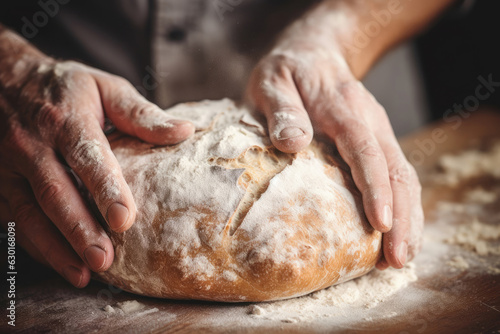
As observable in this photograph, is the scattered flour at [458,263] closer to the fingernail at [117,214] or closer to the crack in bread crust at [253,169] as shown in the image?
the crack in bread crust at [253,169]

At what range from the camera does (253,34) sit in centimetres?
189

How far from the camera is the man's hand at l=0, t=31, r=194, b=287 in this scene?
44.5 inches

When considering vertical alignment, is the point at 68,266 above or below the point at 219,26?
below

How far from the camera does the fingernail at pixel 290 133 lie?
1.19m

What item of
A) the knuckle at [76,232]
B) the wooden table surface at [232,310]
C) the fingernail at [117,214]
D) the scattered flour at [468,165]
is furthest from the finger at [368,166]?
the scattered flour at [468,165]

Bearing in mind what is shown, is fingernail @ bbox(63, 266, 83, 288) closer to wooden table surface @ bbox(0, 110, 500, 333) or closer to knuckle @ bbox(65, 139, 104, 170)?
wooden table surface @ bbox(0, 110, 500, 333)

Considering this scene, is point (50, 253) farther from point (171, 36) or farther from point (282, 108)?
point (171, 36)

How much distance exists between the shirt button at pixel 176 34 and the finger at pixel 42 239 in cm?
76

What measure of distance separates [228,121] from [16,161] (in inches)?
24.3

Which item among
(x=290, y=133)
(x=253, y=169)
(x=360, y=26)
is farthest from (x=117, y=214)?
(x=360, y=26)

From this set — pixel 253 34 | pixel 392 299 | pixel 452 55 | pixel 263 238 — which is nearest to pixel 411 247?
pixel 392 299

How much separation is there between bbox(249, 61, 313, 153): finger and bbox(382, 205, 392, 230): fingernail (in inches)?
10.6

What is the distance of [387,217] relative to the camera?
3.83 feet

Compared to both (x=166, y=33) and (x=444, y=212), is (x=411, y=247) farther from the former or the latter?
(x=166, y=33)
